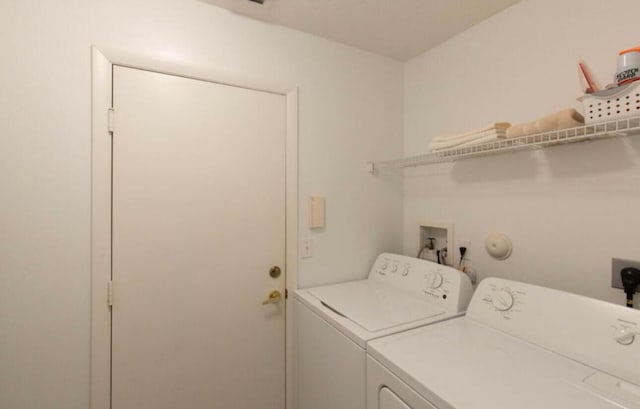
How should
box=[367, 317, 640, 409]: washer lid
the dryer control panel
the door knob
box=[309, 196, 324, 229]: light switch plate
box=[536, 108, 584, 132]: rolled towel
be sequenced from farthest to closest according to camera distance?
box=[309, 196, 324, 229]: light switch plate < the door knob < the dryer control panel < box=[536, 108, 584, 132]: rolled towel < box=[367, 317, 640, 409]: washer lid

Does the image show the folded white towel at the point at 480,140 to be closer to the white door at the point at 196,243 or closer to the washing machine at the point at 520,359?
the washing machine at the point at 520,359

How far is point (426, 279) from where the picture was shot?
1.54 m

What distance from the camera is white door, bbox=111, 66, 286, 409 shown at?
1322 mm

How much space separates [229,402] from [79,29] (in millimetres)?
1837

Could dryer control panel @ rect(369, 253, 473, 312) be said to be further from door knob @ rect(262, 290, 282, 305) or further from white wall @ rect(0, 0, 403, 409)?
white wall @ rect(0, 0, 403, 409)

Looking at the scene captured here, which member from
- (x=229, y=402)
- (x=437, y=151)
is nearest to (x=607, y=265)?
(x=437, y=151)

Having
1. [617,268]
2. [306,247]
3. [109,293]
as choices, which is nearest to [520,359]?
[617,268]

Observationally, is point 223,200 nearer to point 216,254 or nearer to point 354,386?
point 216,254

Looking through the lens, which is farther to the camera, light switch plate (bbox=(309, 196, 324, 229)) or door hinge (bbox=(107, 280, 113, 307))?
light switch plate (bbox=(309, 196, 324, 229))

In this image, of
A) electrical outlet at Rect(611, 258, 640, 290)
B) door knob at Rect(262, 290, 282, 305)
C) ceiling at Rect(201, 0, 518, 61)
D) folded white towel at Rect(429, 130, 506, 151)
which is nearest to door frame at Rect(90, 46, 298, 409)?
ceiling at Rect(201, 0, 518, 61)

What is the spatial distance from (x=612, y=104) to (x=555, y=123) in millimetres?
147

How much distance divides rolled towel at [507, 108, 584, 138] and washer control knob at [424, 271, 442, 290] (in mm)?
737

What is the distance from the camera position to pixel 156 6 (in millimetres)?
1359

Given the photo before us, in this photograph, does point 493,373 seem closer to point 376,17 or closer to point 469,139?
point 469,139
